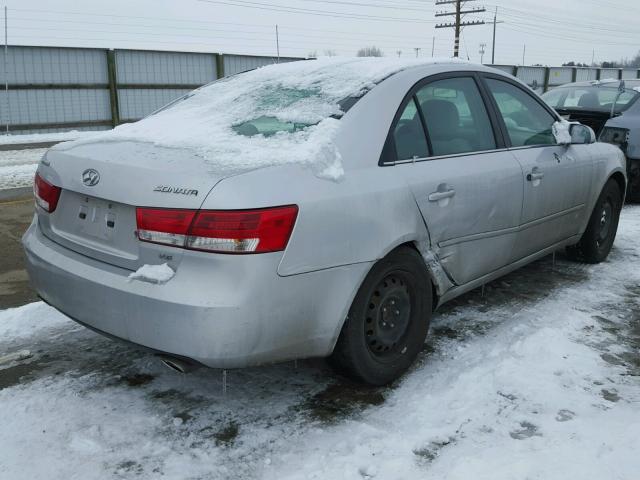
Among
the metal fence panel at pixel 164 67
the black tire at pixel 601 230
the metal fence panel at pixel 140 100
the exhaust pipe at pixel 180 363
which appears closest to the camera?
the exhaust pipe at pixel 180 363

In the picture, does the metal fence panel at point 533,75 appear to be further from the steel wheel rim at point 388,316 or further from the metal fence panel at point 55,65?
the steel wheel rim at point 388,316

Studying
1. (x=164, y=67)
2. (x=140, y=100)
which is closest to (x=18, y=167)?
(x=140, y=100)

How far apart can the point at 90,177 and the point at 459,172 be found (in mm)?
1863

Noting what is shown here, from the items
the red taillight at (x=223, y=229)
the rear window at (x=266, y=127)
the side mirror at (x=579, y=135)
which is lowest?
the red taillight at (x=223, y=229)

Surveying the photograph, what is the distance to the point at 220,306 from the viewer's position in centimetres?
236

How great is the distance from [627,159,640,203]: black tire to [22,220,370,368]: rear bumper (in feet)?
19.8

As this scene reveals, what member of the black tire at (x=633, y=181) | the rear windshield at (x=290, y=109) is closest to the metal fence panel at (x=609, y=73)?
the black tire at (x=633, y=181)

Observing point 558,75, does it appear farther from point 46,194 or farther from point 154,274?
point 154,274

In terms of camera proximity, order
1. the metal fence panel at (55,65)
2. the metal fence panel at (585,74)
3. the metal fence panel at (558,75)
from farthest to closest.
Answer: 1. the metal fence panel at (585,74)
2. the metal fence panel at (558,75)
3. the metal fence panel at (55,65)

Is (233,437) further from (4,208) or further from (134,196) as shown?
(4,208)

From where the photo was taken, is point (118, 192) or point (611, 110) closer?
point (118, 192)

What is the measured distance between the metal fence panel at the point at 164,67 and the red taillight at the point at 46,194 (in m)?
15.6

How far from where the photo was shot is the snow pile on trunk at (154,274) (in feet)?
8.00

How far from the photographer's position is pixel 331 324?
2.68m
